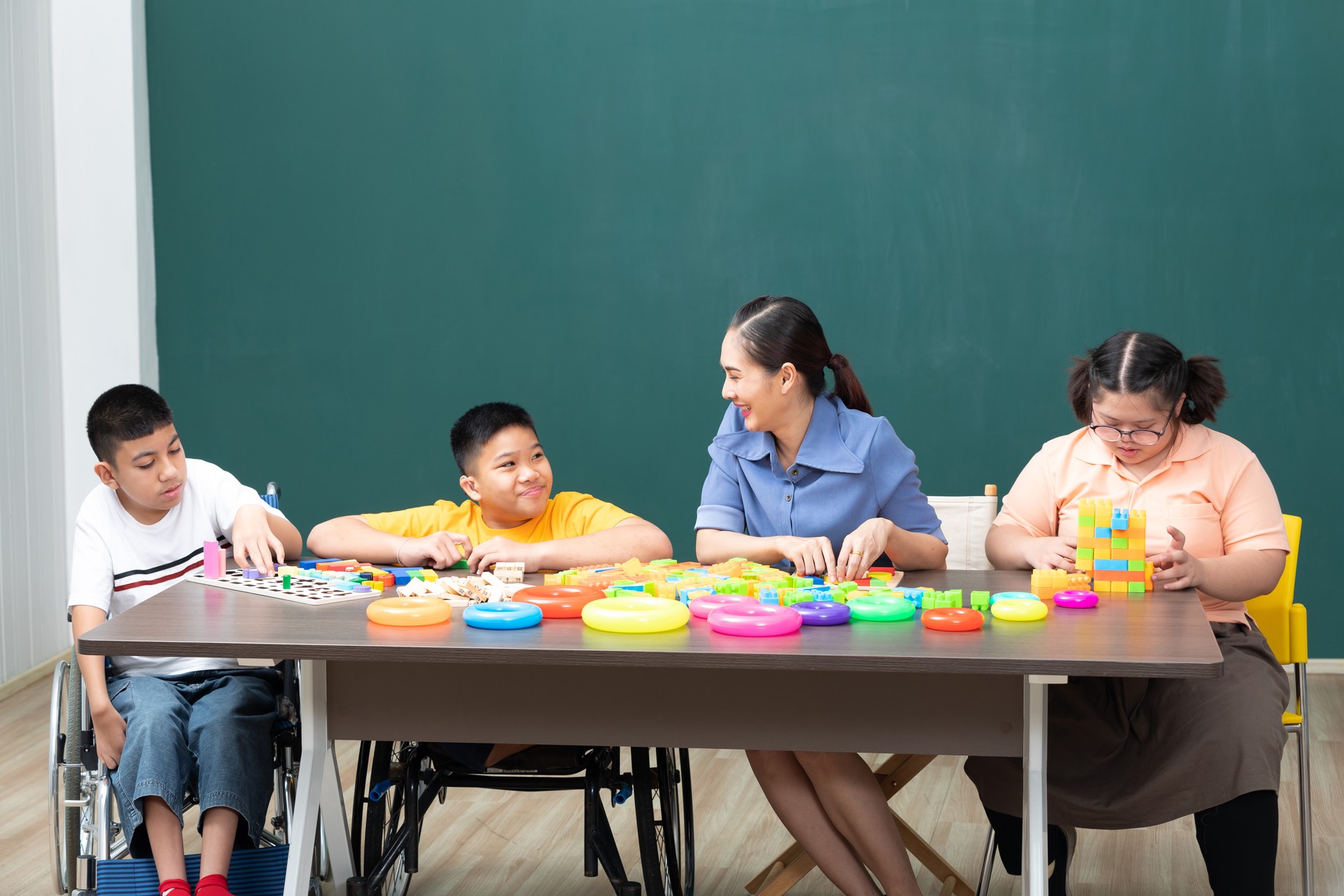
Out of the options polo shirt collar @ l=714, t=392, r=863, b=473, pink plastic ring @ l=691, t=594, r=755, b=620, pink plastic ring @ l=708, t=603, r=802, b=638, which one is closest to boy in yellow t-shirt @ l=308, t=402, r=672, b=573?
polo shirt collar @ l=714, t=392, r=863, b=473

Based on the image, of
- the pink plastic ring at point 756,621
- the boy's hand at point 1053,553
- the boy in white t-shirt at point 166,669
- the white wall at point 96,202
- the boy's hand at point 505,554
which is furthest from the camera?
the white wall at point 96,202

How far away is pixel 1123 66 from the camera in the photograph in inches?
162

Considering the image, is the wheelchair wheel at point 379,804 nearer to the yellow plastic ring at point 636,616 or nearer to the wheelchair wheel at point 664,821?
the wheelchair wheel at point 664,821

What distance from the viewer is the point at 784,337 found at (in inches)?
98.1

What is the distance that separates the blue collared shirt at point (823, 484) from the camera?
2.52 meters

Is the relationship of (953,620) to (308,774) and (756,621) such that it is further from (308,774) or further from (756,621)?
(308,774)

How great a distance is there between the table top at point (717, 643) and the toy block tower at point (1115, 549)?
138 mm

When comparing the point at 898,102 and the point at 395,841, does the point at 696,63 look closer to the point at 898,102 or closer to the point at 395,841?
the point at 898,102

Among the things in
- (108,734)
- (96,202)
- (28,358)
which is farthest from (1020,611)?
(96,202)

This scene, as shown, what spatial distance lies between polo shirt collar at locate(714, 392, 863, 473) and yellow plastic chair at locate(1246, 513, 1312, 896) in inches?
32.4

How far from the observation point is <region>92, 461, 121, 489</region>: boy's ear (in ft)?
7.97

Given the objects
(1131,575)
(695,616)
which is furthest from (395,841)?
(1131,575)

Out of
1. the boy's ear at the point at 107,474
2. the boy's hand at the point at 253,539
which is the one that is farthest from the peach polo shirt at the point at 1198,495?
the boy's ear at the point at 107,474

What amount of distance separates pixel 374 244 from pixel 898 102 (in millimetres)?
1812
